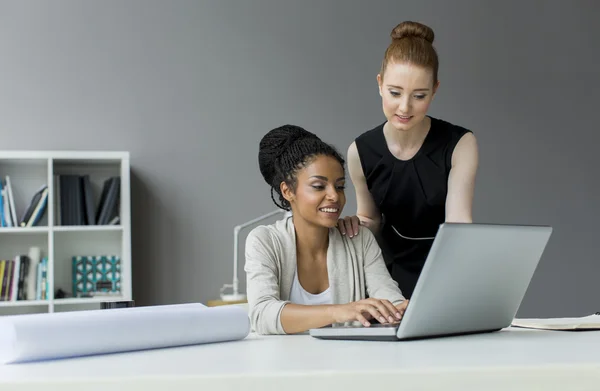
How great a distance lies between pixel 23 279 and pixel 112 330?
123 inches

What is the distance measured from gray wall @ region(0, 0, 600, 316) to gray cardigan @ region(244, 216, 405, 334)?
94.1 inches

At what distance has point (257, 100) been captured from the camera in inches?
173

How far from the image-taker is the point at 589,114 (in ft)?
15.8

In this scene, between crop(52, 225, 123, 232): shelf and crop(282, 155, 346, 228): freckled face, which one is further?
crop(52, 225, 123, 232): shelf

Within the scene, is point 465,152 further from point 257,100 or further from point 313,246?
point 257,100

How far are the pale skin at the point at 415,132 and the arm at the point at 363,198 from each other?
139mm

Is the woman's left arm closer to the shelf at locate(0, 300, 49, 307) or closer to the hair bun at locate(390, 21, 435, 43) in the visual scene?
the hair bun at locate(390, 21, 435, 43)

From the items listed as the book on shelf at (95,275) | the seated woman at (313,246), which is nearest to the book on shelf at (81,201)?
the book on shelf at (95,275)

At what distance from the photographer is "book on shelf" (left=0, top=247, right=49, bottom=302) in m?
3.77

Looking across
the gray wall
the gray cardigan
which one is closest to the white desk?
the gray cardigan

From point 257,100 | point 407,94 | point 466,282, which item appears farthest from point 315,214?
point 257,100

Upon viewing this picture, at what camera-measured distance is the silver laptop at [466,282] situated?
3.23 ft

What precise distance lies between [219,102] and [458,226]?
11.4ft

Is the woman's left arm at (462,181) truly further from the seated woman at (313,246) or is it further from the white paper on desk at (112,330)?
the white paper on desk at (112,330)
